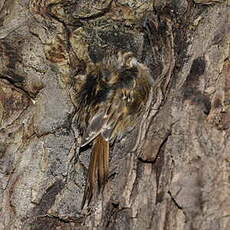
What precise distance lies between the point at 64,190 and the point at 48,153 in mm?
160

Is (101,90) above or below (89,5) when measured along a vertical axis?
below

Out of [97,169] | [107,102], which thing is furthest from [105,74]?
[97,169]

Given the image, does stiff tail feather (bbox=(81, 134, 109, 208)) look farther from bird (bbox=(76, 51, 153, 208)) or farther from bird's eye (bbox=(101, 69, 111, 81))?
bird's eye (bbox=(101, 69, 111, 81))

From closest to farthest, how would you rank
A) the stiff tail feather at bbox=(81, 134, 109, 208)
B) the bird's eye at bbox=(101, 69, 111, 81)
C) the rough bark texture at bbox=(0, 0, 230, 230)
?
the rough bark texture at bbox=(0, 0, 230, 230) < the stiff tail feather at bbox=(81, 134, 109, 208) < the bird's eye at bbox=(101, 69, 111, 81)

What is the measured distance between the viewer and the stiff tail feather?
2.44 m

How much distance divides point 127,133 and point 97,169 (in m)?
0.17

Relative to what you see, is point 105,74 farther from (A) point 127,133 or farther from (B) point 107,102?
(A) point 127,133

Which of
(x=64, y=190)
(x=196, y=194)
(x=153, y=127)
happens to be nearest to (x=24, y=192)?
(x=64, y=190)

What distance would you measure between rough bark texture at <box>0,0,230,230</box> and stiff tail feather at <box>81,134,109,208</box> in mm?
34

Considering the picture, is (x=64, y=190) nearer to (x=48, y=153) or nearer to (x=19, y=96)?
(x=48, y=153)

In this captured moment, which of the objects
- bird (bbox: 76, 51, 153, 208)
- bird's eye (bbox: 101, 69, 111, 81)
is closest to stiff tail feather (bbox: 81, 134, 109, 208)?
bird (bbox: 76, 51, 153, 208)

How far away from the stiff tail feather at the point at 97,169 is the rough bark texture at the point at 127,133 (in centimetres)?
3

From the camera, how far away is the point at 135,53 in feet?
8.82

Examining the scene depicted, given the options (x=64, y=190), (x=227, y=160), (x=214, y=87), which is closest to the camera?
(x=227, y=160)
